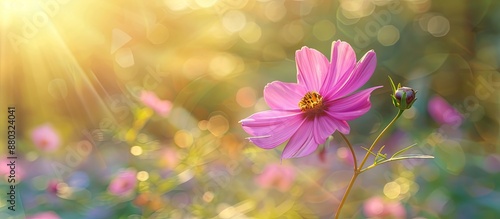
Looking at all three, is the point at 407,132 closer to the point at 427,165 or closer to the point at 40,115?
the point at 427,165

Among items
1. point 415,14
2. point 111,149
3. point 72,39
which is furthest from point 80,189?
point 415,14

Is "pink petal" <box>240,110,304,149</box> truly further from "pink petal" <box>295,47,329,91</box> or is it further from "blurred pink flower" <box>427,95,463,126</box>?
"blurred pink flower" <box>427,95,463,126</box>

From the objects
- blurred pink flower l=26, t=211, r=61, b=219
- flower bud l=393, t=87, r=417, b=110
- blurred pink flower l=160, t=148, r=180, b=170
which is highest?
blurred pink flower l=26, t=211, r=61, b=219

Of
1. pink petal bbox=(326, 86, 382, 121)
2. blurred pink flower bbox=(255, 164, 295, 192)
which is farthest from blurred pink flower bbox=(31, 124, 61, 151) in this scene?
pink petal bbox=(326, 86, 382, 121)

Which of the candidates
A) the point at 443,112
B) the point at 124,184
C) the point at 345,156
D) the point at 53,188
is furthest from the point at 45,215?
the point at 443,112

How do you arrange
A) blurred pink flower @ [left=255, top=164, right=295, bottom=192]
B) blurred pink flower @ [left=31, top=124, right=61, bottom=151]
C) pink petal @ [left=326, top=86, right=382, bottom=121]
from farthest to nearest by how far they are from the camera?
blurred pink flower @ [left=31, top=124, right=61, bottom=151] < blurred pink flower @ [left=255, top=164, right=295, bottom=192] < pink petal @ [left=326, top=86, right=382, bottom=121]

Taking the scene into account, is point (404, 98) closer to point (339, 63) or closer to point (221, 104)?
point (339, 63)

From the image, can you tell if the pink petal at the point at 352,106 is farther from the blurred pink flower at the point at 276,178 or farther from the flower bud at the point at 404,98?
the blurred pink flower at the point at 276,178
